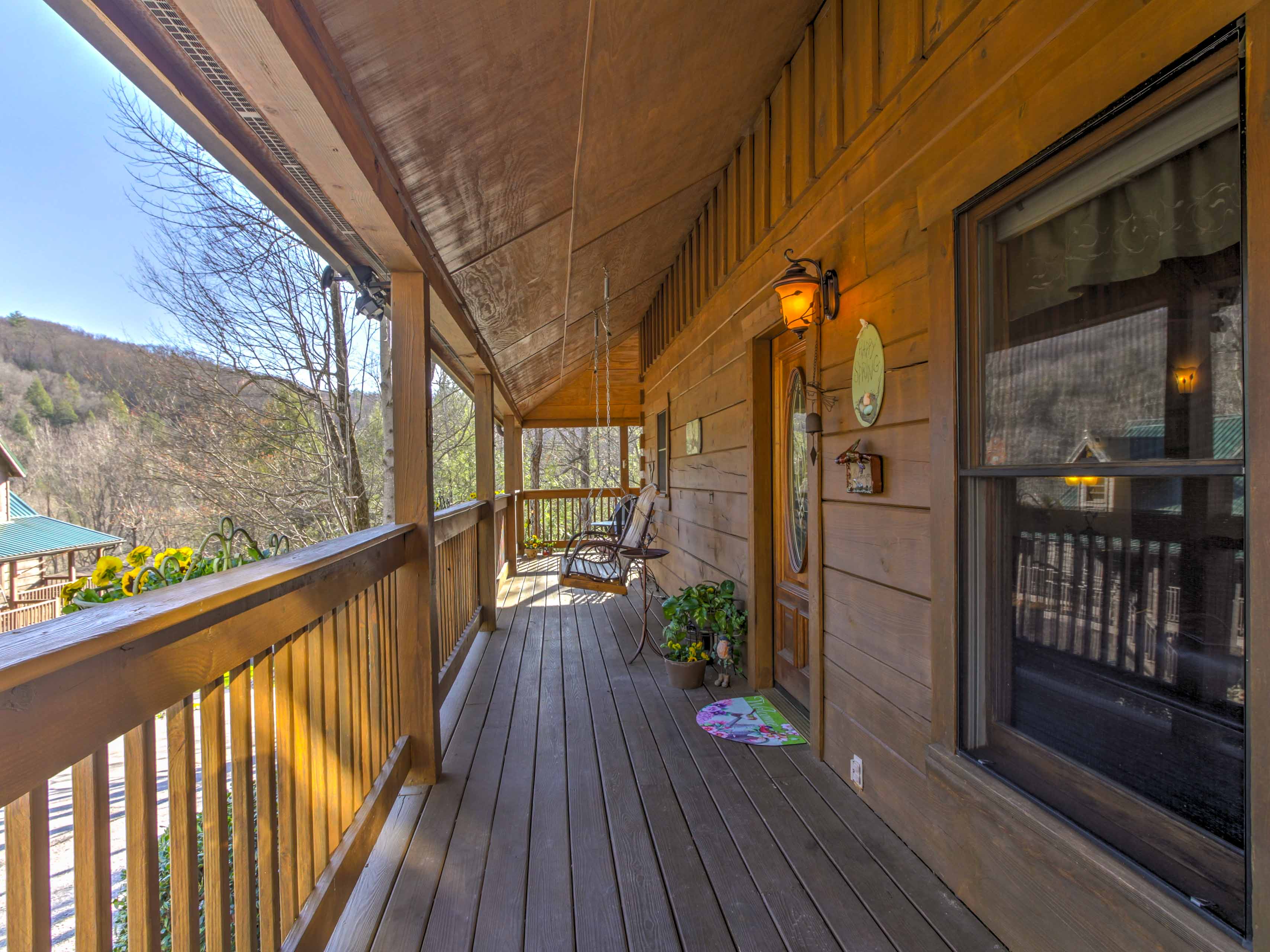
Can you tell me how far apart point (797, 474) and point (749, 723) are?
1149mm

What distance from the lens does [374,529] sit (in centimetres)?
227

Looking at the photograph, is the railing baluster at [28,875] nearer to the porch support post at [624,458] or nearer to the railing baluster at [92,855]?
the railing baluster at [92,855]

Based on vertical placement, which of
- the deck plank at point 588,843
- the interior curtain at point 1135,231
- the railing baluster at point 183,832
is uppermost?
the interior curtain at point 1135,231

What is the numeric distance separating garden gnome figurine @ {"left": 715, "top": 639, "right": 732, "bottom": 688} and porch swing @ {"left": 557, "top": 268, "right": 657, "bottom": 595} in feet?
2.90

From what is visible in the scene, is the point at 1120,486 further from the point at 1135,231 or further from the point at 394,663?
the point at 394,663

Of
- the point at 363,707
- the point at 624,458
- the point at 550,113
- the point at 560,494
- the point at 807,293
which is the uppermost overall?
the point at 550,113

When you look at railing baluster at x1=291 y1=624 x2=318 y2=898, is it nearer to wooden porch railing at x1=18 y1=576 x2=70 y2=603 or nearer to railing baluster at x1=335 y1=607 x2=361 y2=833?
railing baluster at x1=335 y1=607 x2=361 y2=833

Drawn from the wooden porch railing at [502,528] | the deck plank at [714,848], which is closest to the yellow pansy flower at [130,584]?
the deck plank at [714,848]

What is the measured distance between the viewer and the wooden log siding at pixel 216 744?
77 centimetres

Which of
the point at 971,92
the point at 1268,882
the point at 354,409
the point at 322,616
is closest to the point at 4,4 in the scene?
the point at 322,616

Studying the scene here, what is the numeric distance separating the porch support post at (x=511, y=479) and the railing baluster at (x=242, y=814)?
605 centimetres

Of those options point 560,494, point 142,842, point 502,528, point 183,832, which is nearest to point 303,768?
point 183,832

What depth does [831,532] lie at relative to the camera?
2.43 meters

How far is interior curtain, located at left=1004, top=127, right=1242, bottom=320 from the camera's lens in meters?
1.05
